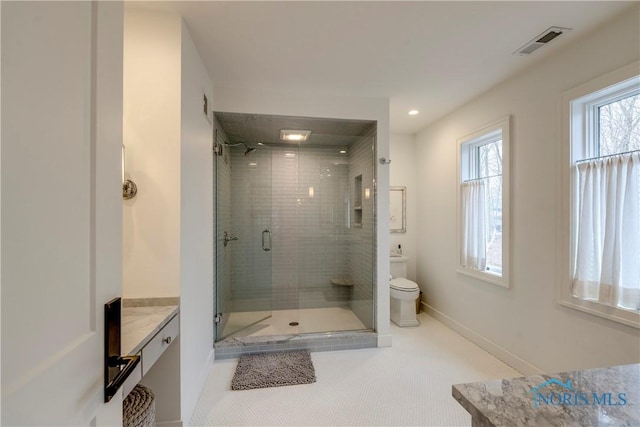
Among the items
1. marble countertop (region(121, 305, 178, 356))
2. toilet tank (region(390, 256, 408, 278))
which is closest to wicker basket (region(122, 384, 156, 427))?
marble countertop (region(121, 305, 178, 356))

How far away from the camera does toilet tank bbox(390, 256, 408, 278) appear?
3.88m

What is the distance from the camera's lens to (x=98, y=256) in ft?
2.17

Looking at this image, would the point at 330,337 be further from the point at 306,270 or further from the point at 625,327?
the point at 625,327

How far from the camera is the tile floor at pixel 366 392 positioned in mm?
1827

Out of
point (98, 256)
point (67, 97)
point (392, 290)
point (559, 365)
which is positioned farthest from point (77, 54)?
Answer: point (392, 290)

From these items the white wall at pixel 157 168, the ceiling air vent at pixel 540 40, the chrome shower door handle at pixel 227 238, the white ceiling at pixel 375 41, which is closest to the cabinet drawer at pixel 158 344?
the white wall at pixel 157 168

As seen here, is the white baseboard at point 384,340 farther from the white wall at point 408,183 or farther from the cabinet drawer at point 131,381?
the cabinet drawer at point 131,381

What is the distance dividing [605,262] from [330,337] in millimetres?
2252

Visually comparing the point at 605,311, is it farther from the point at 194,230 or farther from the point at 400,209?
the point at 194,230

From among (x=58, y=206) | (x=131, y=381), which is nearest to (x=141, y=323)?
(x=131, y=381)

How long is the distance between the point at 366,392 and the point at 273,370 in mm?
804

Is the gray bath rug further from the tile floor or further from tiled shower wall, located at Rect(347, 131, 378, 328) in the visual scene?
tiled shower wall, located at Rect(347, 131, 378, 328)

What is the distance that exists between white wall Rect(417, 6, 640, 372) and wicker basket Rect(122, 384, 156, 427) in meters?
2.68

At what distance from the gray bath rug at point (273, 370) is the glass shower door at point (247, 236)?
62cm
